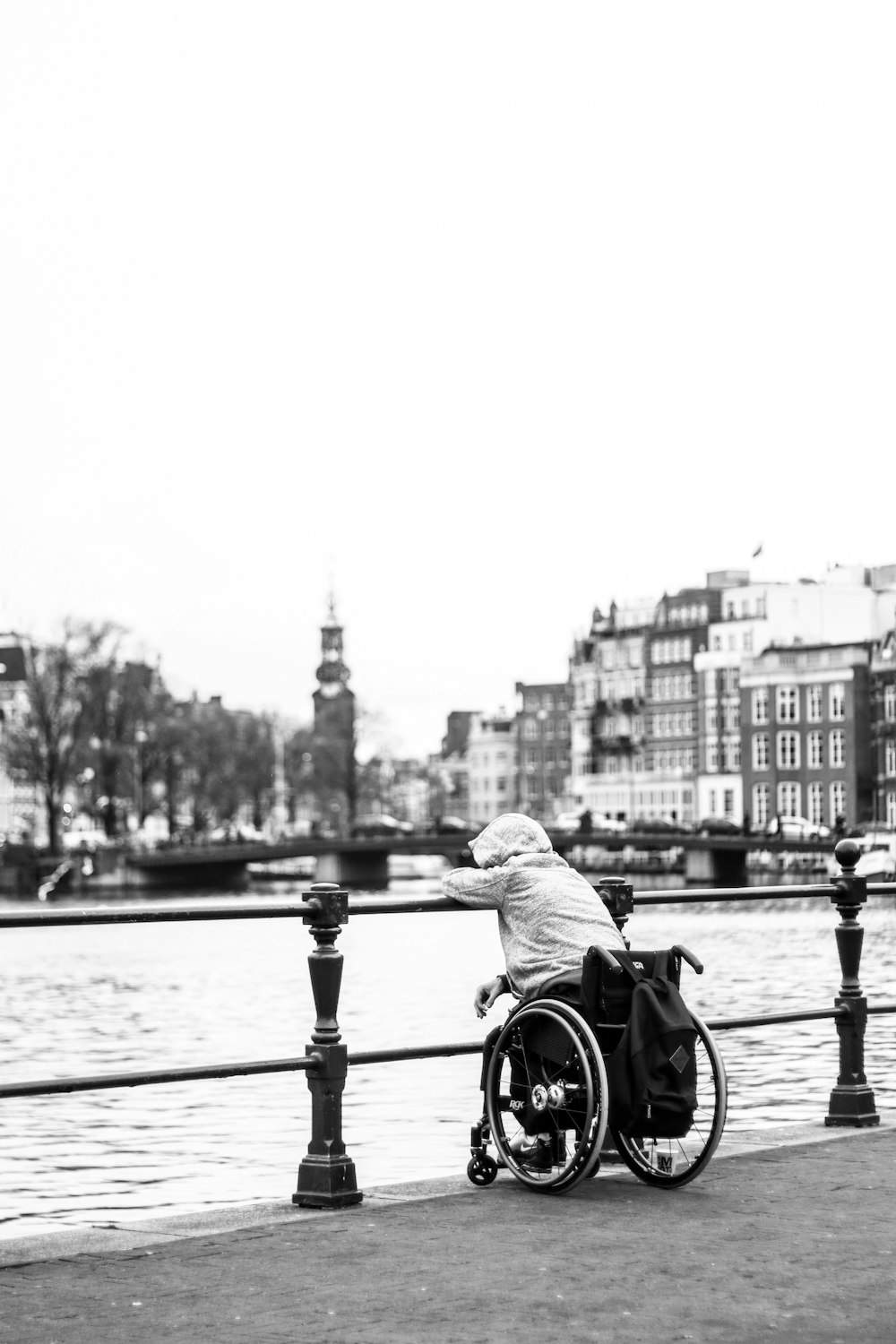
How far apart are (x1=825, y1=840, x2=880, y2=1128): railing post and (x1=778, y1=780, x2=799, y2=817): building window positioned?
112m

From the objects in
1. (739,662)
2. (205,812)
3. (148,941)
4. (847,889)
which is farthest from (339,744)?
(847,889)

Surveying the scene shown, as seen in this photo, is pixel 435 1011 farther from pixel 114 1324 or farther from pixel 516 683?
pixel 516 683

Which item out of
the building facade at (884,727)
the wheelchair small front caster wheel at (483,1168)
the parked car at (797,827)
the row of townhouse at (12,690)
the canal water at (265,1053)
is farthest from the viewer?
the building facade at (884,727)

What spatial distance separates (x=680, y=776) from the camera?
14288 centimetres

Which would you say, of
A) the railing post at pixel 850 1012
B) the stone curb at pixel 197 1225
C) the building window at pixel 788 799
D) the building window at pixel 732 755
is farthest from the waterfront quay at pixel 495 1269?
the building window at pixel 732 755

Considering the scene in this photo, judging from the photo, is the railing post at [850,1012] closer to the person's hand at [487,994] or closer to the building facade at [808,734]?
the person's hand at [487,994]

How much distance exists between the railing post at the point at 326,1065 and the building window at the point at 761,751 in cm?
11641

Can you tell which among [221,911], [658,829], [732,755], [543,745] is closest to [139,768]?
[658,829]

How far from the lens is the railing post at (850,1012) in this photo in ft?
32.1

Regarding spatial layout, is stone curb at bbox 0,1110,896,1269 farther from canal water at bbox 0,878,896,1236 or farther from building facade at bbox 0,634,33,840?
building facade at bbox 0,634,33,840

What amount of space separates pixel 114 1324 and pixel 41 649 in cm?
9637

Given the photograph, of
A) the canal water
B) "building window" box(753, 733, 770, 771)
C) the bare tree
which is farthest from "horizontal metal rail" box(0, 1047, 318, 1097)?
"building window" box(753, 733, 770, 771)

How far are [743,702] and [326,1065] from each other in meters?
118

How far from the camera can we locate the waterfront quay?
5.74 m
